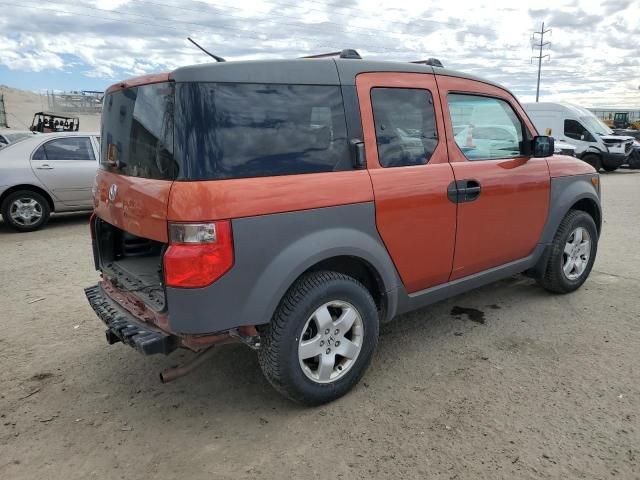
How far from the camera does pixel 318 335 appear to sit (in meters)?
2.94

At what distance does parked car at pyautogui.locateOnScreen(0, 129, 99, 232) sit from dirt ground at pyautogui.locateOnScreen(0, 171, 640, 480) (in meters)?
4.33

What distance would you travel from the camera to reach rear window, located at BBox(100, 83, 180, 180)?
8.66 feet

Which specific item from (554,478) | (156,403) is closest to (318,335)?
(156,403)

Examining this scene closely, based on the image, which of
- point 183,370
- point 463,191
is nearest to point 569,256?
point 463,191

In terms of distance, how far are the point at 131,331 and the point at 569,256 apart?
12.3 ft

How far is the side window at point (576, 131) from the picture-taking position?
57.3ft

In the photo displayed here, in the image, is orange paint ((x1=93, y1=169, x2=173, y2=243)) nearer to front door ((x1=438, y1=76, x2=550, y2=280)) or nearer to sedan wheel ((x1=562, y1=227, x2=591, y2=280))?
front door ((x1=438, y1=76, x2=550, y2=280))

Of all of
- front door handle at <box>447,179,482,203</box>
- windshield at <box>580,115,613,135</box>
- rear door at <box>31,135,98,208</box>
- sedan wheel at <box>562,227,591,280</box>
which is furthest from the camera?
windshield at <box>580,115,613,135</box>

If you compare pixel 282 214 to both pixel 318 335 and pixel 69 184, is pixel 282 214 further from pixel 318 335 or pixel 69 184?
pixel 69 184

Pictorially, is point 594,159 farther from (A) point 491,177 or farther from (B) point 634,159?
(A) point 491,177

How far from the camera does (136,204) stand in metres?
2.83

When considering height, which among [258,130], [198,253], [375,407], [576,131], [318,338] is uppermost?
[576,131]

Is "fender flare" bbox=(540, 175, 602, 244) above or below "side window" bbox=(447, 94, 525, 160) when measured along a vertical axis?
below

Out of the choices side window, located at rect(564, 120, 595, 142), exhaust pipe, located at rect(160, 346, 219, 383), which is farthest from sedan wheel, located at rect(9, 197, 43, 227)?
side window, located at rect(564, 120, 595, 142)
